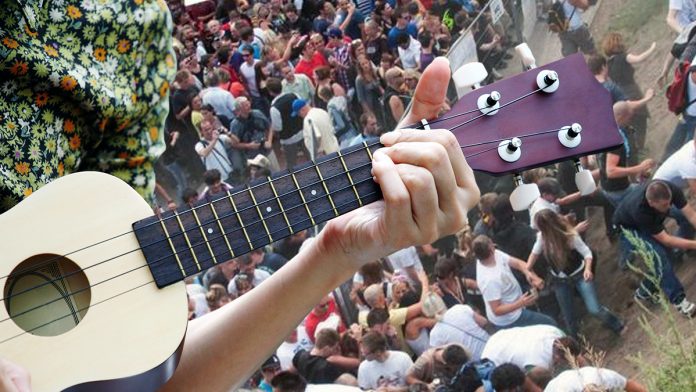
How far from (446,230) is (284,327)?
0.27 meters

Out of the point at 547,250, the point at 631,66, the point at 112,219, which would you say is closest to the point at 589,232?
the point at 547,250

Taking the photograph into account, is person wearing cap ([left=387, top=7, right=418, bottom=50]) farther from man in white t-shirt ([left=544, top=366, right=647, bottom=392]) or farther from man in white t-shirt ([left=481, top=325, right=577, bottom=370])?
man in white t-shirt ([left=544, top=366, right=647, bottom=392])

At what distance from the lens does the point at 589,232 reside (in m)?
3.16

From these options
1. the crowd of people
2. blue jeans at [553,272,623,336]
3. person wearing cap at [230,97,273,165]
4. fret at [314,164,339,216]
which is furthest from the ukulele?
person wearing cap at [230,97,273,165]

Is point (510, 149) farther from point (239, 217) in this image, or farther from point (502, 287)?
point (502, 287)

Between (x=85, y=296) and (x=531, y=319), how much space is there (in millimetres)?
2294

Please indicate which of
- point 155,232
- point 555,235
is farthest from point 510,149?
point 555,235

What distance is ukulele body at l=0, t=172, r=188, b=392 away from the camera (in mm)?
1217

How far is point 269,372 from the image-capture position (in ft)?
12.5

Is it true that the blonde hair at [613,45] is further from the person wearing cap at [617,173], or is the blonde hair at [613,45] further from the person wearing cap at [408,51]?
the person wearing cap at [408,51]

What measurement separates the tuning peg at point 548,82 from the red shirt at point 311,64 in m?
2.47

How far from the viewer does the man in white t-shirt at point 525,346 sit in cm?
326

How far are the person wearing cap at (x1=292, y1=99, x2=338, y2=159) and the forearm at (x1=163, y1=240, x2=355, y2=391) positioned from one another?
2.34 metres

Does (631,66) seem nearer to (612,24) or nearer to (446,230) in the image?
(612,24)
